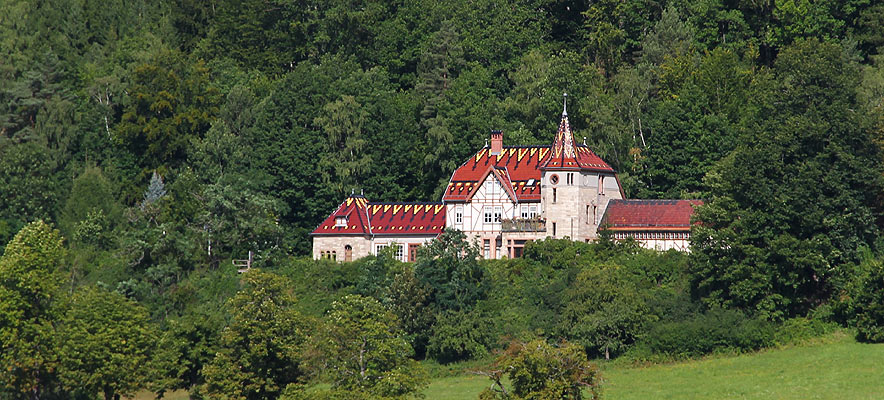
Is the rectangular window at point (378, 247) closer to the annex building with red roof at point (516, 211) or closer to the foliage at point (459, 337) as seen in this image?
the annex building with red roof at point (516, 211)

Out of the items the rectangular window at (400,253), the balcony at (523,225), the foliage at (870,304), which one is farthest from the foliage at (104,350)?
the foliage at (870,304)

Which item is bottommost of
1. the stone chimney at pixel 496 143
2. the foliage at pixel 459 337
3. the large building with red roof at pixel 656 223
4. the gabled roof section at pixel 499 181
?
the foliage at pixel 459 337

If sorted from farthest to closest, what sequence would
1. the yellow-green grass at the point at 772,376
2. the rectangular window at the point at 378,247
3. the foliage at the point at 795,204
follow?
the rectangular window at the point at 378,247 → the foliage at the point at 795,204 → the yellow-green grass at the point at 772,376

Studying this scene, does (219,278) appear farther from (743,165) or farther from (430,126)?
(743,165)

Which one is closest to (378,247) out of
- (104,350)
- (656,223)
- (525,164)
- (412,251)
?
(412,251)

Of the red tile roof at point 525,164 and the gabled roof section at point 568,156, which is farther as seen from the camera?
the red tile roof at point 525,164

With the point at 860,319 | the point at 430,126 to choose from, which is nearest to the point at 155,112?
the point at 430,126

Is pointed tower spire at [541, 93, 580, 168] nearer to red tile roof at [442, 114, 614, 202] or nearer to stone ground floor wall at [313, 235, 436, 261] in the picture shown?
red tile roof at [442, 114, 614, 202]
